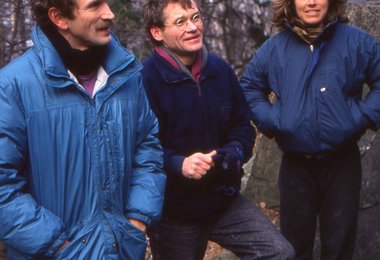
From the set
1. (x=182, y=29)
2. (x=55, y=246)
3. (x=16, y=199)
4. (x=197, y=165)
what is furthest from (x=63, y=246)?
(x=182, y=29)

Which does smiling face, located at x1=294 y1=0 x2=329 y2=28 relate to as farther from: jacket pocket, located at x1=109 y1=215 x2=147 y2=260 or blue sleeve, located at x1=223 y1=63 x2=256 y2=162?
jacket pocket, located at x1=109 y1=215 x2=147 y2=260

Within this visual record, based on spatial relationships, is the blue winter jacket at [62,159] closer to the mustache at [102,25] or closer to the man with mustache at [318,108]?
the mustache at [102,25]

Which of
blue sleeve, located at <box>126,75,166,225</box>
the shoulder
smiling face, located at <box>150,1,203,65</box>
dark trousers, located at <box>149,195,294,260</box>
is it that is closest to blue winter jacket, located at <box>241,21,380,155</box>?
dark trousers, located at <box>149,195,294,260</box>

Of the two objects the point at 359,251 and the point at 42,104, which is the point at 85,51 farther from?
the point at 359,251

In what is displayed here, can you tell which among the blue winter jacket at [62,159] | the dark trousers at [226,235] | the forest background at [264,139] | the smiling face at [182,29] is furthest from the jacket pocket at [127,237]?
the forest background at [264,139]

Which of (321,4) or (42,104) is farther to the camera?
(321,4)

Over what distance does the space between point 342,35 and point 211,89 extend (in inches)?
40.3

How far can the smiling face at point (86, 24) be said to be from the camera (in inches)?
144

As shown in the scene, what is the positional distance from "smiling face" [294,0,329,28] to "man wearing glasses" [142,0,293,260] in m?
0.73

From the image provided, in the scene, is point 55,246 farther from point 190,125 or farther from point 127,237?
point 190,125

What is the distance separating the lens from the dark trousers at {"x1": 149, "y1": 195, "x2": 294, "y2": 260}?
14.4ft

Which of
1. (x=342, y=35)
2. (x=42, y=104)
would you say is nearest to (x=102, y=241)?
(x=42, y=104)

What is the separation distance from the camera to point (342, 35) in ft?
15.8

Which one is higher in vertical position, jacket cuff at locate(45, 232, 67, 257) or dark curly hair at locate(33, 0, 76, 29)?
dark curly hair at locate(33, 0, 76, 29)
